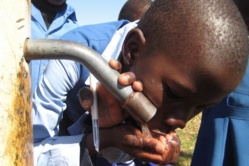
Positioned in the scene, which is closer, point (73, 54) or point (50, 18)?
point (73, 54)

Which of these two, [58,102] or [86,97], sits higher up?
[86,97]

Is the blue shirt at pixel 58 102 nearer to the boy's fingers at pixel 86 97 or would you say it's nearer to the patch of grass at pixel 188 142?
the boy's fingers at pixel 86 97

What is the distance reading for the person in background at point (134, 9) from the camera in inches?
151

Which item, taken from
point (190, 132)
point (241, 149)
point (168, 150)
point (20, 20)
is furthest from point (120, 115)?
point (190, 132)

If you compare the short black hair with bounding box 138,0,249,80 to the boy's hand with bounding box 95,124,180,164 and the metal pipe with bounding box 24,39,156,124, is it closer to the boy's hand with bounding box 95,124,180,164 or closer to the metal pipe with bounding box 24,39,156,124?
the boy's hand with bounding box 95,124,180,164

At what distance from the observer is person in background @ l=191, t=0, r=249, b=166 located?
161cm

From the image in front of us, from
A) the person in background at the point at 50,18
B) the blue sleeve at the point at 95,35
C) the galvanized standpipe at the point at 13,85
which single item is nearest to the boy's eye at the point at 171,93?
the blue sleeve at the point at 95,35

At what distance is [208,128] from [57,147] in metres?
0.96

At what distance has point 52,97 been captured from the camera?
1073 mm

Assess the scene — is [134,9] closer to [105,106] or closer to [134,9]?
[134,9]

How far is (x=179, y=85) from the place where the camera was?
92cm

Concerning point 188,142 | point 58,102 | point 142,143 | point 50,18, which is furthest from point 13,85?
point 188,142

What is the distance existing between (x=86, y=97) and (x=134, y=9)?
10.6 feet

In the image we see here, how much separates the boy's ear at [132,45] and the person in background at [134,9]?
2.74 m
